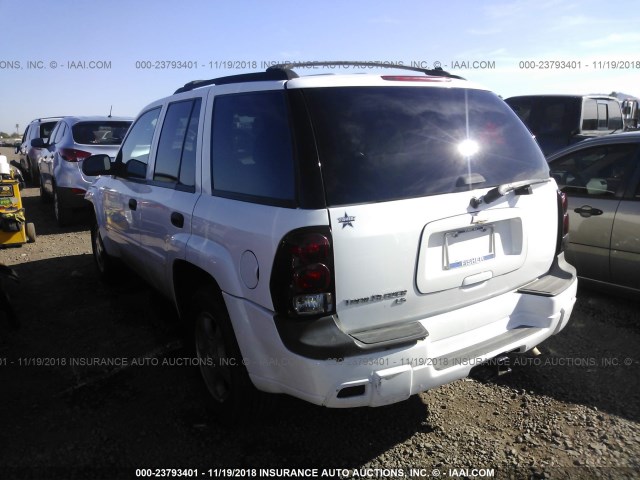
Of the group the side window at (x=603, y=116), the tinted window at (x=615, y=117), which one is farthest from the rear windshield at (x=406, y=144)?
the tinted window at (x=615, y=117)

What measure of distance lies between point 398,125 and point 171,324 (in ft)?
9.40

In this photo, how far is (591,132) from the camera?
921cm

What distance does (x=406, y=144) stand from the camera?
239 cm

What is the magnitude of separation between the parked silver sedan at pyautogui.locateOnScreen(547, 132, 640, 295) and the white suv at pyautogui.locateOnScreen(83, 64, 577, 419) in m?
1.37

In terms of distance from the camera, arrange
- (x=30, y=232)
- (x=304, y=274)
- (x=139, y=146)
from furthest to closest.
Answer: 1. (x=30, y=232)
2. (x=139, y=146)
3. (x=304, y=274)

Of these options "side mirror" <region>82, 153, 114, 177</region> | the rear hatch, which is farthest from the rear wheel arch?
"side mirror" <region>82, 153, 114, 177</region>

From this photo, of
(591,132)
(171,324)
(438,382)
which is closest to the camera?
(438,382)

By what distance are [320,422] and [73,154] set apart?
6971 millimetres

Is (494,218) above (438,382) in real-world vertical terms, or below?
above

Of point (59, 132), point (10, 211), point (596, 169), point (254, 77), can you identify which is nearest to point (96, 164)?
point (254, 77)

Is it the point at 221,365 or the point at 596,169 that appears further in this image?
the point at 596,169

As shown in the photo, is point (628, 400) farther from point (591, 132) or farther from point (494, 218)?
point (591, 132)

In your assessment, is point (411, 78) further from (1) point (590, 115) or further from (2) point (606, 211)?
(1) point (590, 115)

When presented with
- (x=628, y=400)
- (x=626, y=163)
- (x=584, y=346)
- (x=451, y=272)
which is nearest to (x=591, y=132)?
(x=626, y=163)
